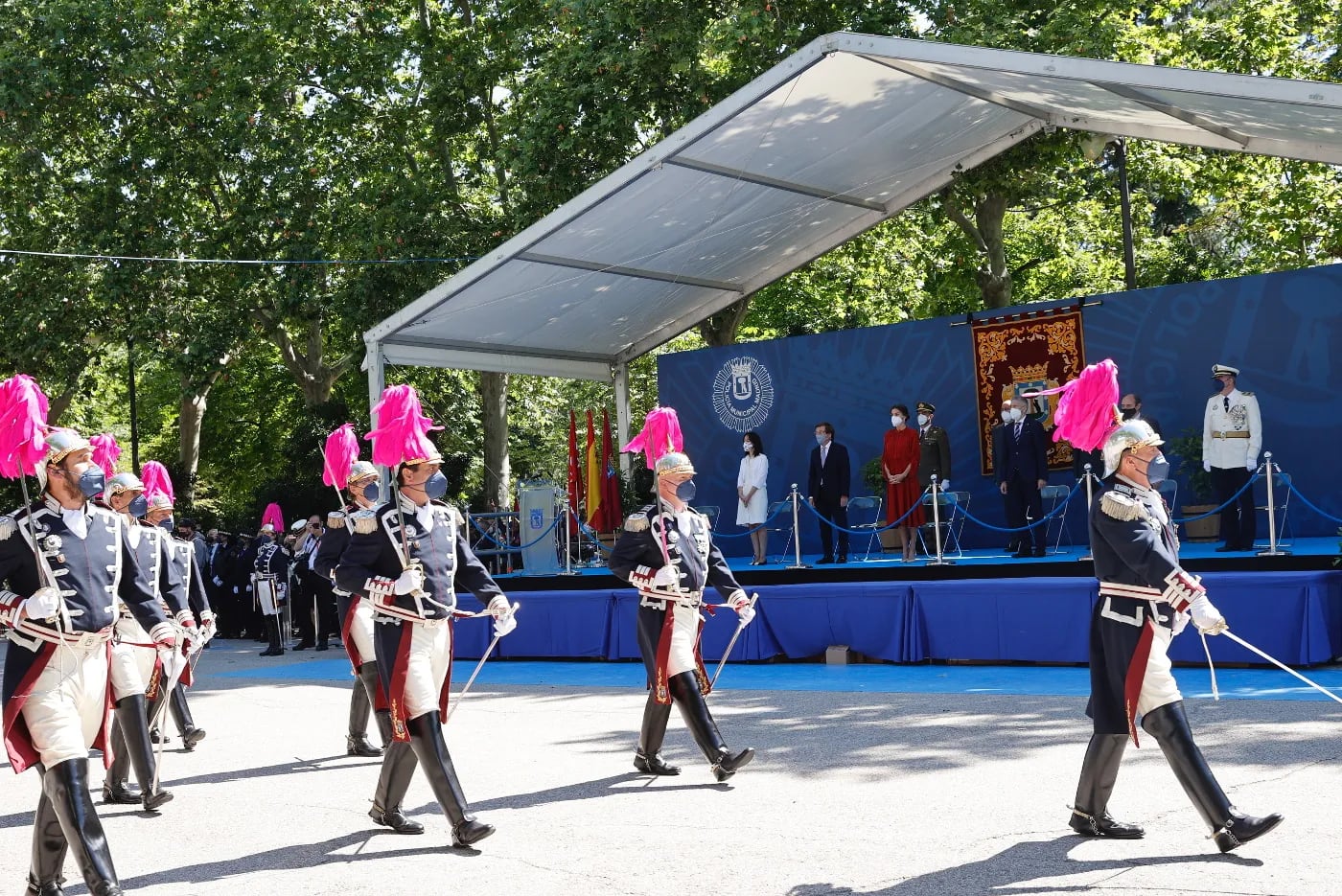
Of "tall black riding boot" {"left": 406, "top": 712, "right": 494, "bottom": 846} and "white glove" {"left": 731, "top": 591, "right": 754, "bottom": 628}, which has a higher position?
"white glove" {"left": 731, "top": 591, "right": 754, "bottom": 628}

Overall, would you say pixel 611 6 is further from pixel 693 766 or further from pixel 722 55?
pixel 693 766

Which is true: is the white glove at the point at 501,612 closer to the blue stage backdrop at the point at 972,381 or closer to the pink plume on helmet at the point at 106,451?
the pink plume on helmet at the point at 106,451

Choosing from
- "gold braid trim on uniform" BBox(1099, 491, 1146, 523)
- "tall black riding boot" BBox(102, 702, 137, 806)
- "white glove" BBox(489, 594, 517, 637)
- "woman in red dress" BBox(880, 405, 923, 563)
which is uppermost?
"woman in red dress" BBox(880, 405, 923, 563)

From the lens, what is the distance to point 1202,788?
234 inches

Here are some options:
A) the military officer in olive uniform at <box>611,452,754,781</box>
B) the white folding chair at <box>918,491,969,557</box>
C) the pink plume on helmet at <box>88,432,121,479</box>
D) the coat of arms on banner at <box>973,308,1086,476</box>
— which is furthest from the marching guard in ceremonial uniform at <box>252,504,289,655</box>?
the military officer in olive uniform at <box>611,452,754,781</box>

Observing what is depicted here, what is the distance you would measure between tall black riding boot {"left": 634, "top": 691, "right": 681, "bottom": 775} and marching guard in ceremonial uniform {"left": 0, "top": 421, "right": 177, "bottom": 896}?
331cm

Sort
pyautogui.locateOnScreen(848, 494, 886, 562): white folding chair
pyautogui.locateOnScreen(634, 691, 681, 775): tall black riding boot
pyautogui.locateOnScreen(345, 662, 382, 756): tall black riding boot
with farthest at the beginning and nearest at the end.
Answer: pyautogui.locateOnScreen(848, 494, 886, 562): white folding chair → pyautogui.locateOnScreen(345, 662, 382, 756): tall black riding boot → pyautogui.locateOnScreen(634, 691, 681, 775): tall black riding boot

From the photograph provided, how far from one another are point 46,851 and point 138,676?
273 cm

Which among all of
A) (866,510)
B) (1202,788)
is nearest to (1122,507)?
(1202,788)

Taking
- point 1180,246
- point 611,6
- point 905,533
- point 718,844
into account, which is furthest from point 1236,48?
point 718,844

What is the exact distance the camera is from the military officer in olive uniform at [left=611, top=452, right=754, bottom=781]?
8.44 m

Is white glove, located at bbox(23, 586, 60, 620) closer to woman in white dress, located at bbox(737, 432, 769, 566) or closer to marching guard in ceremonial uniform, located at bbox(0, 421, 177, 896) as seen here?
marching guard in ceremonial uniform, located at bbox(0, 421, 177, 896)

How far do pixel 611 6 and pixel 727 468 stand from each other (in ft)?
23.7

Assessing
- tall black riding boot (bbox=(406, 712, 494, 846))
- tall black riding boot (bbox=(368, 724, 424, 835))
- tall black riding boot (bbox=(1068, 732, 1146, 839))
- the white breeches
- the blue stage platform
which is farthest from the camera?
the blue stage platform
